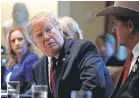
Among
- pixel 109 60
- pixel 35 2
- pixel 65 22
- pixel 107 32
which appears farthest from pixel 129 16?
pixel 107 32

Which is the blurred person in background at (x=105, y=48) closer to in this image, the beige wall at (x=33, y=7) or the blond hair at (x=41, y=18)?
the beige wall at (x=33, y=7)

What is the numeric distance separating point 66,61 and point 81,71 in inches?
3.9

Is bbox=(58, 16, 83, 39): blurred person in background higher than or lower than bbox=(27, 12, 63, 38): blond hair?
lower

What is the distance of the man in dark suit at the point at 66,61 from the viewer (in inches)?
64.4

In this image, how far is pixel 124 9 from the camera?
62.6 inches

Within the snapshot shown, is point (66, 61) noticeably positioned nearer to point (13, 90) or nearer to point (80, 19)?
point (13, 90)

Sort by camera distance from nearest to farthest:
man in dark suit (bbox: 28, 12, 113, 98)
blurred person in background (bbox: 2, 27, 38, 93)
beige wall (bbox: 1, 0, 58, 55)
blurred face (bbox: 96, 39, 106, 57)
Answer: man in dark suit (bbox: 28, 12, 113, 98) → blurred person in background (bbox: 2, 27, 38, 93) → blurred face (bbox: 96, 39, 106, 57) → beige wall (bbox: 1, 0, 58, 55)

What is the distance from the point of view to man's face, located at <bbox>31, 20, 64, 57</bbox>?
5.62 ft

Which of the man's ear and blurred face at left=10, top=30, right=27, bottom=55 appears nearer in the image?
the man's ear

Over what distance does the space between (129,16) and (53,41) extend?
0.40m

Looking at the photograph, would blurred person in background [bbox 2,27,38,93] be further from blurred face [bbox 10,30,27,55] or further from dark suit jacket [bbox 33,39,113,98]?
dark suit jacket [bbox 33,39,113,98]

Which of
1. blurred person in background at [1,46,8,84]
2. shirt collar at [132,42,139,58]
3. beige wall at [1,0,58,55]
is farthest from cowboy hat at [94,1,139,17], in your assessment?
beige wall at [1,0,58,55]

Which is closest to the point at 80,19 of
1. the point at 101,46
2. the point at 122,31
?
the point at 101,46

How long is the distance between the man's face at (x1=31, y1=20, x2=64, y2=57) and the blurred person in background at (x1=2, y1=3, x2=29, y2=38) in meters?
1.88
